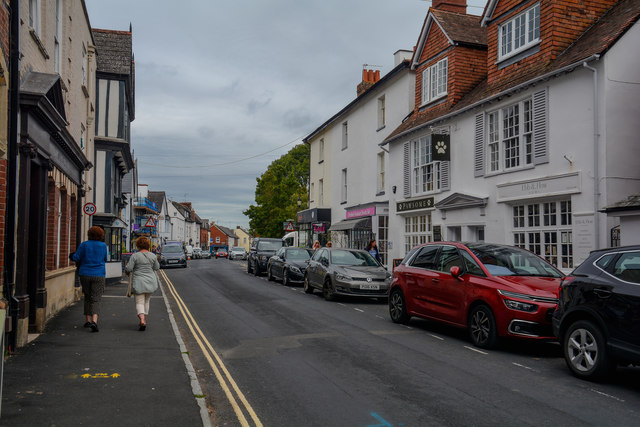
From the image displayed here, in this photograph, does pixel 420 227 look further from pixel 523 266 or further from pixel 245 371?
pixel 245 371

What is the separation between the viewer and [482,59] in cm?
1977

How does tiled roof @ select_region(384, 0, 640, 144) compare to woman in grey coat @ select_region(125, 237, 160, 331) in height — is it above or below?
above

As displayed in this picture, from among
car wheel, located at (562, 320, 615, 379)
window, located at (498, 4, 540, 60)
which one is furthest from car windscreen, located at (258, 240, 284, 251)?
car wheel, located at (562, 320, 615, 379)

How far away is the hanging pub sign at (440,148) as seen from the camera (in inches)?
723

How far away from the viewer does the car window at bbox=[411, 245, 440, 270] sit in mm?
10555

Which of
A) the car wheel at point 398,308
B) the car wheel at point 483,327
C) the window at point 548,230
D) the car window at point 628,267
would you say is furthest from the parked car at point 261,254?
the car window at point 628,267

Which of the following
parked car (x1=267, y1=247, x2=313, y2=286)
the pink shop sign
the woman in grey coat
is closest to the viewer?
the woman in grey coat

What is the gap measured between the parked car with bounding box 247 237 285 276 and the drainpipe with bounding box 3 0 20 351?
18.3m

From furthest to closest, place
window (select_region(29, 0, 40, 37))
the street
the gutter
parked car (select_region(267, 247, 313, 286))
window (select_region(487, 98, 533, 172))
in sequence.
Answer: parked car (select_region(267, 247, 313, 286))
window (select_region(487, 98, 533, 172))
the gutter
window (select_region(29, 0, 40, 37))
the street

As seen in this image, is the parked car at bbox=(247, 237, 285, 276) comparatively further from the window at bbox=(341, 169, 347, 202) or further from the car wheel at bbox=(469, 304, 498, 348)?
the car wheel at bbox=(469, 304, 498, 348)

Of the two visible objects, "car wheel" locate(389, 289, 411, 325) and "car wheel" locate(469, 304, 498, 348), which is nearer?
"car wheel" locate(469, 304, 498, 348)

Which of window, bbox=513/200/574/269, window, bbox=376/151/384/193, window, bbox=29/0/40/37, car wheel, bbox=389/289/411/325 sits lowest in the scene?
car wheel, bbox=389/289/411/325

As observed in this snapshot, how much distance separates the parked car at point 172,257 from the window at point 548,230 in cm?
2383

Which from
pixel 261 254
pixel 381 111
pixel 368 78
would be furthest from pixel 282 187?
pixel 381 111
